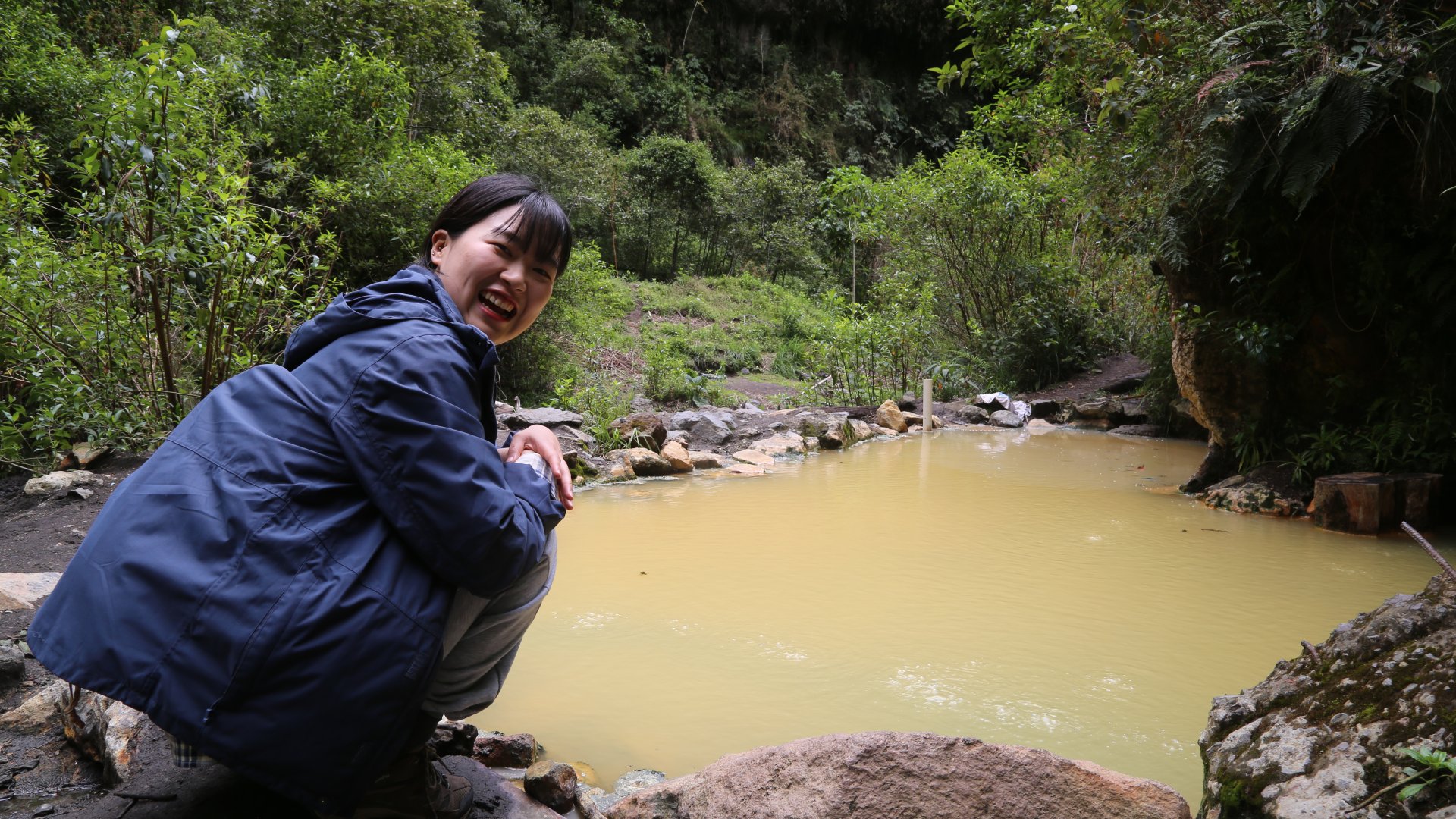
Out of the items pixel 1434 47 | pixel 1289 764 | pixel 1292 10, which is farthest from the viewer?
pixel 1292 10

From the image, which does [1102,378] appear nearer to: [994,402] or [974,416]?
[994,402]

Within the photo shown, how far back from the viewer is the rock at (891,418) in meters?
8.75

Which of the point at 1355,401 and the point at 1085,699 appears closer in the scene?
the point at 1085,699

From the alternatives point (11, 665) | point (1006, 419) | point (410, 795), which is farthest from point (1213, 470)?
point (11, 665)

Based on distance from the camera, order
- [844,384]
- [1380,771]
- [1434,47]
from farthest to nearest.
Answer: [844,384], [1434,47], [1380,771]

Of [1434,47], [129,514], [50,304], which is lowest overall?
[50,304]

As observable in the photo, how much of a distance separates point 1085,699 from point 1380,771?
3.61ft

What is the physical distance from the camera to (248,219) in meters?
4.01

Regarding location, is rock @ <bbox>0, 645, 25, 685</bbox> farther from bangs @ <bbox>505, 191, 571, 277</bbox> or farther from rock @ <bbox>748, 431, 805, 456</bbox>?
rock @ <bbox>748, 431, 805, 456</bbox>

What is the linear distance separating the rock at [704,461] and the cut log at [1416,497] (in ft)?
13.6

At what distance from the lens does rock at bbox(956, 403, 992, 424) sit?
9.57 meters

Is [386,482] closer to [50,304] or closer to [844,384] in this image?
[50,304]

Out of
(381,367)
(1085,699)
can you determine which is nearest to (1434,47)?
(1085,699)

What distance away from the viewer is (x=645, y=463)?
6.15 metres
